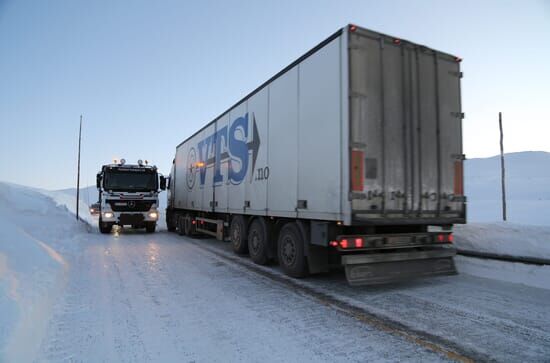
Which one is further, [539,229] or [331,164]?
[539,229]

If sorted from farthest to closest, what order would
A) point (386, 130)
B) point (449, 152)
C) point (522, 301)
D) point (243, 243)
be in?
point (243, 243) < point (449, 152) < point (386, 130) < point (522, 301)

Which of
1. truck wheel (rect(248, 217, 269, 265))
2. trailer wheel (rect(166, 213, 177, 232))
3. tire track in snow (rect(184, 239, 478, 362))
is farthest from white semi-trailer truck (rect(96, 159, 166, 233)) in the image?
tire track in snow (rect(184, 239, 478, 362))

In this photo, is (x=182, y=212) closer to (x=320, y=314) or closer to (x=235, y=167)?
(x=235, y=167)

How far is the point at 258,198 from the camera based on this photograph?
8023mm

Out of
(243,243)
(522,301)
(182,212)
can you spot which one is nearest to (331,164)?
(522,301)

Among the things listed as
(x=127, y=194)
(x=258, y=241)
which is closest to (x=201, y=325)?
(x=258, y=241)

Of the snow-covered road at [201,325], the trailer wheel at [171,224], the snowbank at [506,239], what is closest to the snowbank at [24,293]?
the snow-covered road at [201,325]

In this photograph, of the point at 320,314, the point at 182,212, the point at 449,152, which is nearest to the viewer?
the point at 320,314

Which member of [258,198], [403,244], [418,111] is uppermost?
[418,111]

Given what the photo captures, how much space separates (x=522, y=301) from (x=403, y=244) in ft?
5.89

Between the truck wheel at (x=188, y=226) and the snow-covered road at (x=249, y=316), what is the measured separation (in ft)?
23.7

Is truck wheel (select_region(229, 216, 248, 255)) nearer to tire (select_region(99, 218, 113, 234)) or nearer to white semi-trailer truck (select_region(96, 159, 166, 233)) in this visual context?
white semi-trailer truck (select_region(96, 159, 166, 233))

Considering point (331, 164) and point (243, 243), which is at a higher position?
point (331, 164)

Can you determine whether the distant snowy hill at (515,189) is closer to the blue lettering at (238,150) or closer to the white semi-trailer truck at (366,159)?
the white semi-trailer truck at (366,159)
